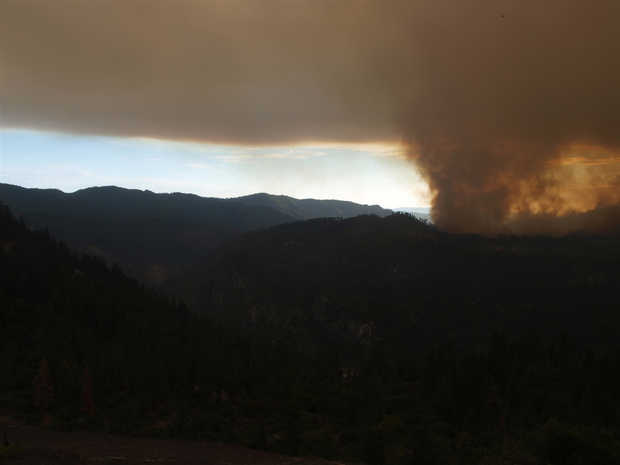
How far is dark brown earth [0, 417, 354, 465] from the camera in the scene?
131ft

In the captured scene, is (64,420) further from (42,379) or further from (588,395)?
(588,395)

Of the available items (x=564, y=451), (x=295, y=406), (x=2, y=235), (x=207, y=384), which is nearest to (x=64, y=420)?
(x=207, y=384)

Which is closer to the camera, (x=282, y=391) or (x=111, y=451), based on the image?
(x=111, y=451)

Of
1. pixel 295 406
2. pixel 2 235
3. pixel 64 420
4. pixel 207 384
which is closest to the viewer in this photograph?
pixel 64 420

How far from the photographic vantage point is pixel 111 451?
44938 millimetres

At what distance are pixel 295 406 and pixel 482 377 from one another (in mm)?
40818

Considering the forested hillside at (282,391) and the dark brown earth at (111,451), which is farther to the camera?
the forested hillside at (282,391)

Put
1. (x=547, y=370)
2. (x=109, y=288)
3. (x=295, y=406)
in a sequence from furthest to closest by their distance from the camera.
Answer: (x=109, y=288)
(x=547, y=370)
(x=295, y=406)

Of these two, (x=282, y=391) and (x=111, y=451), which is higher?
(x=282, y=391)

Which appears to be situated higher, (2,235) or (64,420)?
(2,235)

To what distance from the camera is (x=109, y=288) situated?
461 feet

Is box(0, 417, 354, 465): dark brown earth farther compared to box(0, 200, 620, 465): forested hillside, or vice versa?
box(0, 200, 620, 465): forested hillside

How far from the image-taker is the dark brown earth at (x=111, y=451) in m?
39.8

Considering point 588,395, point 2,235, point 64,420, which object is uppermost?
point 2,235
